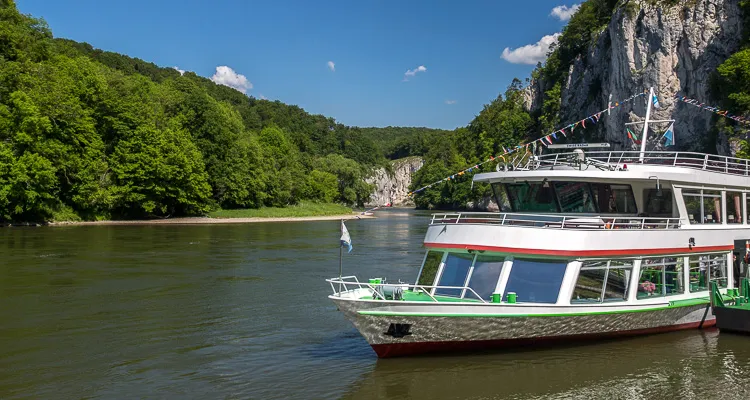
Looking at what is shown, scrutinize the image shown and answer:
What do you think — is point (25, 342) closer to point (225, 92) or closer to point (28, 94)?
point (28, 94)

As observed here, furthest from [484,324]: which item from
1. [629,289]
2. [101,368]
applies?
[101,368]

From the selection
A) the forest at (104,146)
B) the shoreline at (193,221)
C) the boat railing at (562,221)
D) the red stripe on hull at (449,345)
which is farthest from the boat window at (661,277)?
the forest at (104,146)

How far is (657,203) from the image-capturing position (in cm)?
1731

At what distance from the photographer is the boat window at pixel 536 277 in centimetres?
1441

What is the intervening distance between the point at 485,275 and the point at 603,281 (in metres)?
3.13

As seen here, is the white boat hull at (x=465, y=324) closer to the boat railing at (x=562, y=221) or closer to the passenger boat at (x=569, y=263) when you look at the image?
the passenger boat at (x=569, y=263)

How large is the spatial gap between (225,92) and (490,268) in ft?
574

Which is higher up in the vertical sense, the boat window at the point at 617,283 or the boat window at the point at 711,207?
the boat window at the point at 711,207

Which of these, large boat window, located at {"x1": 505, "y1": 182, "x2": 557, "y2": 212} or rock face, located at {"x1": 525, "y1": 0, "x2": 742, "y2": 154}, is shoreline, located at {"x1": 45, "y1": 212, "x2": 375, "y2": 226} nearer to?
rock face, located at {"x1": 525, "y1": 0, "x2": 742, "y2": 154}

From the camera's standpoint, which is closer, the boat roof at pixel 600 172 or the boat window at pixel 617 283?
the boat window at pixel 617 283

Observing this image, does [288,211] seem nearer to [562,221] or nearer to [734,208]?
[734,208]

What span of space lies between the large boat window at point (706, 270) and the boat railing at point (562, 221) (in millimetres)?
1598

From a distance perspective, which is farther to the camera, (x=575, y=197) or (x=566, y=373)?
(x=575, y=197)

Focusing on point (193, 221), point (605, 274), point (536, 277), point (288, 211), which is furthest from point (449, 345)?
point (288, 211)
